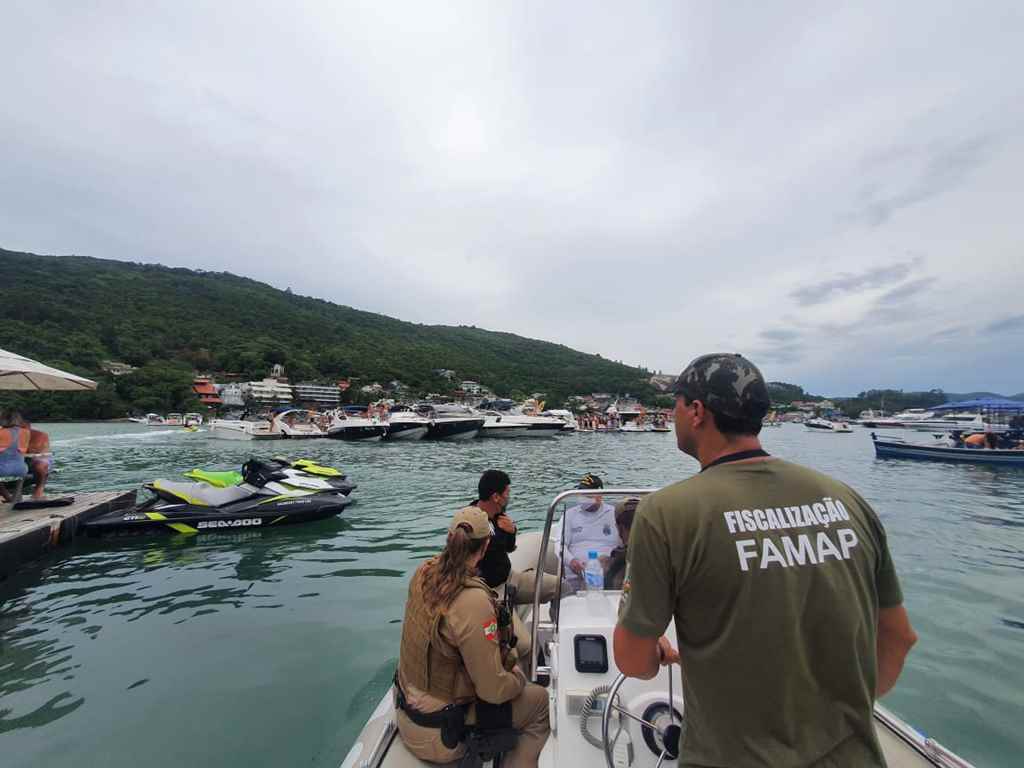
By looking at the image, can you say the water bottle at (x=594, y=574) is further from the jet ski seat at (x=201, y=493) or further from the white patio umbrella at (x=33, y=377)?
the white patio umbrella at (x=33, y=377)

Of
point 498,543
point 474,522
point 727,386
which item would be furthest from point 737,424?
point 498,543

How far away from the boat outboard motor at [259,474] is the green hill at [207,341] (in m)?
59.2

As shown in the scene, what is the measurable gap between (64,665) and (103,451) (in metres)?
23.7

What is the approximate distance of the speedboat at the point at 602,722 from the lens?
191 centimetres

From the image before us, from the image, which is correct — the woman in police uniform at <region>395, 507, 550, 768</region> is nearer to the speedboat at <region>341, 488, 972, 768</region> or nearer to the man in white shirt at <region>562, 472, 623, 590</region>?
the speedboat at <region>341, 488, 972, 768</region>

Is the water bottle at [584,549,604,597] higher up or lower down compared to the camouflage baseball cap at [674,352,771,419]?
lower down

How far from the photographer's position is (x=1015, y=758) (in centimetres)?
328

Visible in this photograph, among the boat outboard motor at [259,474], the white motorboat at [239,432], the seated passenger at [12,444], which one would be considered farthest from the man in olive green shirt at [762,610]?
the white motorboat at [239,432]

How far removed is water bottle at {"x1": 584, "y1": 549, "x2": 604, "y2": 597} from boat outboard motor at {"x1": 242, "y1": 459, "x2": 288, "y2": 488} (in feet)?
27.2

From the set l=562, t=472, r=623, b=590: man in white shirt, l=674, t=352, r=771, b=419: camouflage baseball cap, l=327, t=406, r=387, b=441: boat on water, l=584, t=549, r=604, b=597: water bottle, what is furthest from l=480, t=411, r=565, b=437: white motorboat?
l=674, t=352, r=771, b=419: camouflage baseball cap

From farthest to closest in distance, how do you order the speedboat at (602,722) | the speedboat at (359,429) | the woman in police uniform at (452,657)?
the speedboat at (359,429), the woman in police uniform at (452,657), the speedboat at (602,722)

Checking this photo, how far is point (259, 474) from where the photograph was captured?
9.86m

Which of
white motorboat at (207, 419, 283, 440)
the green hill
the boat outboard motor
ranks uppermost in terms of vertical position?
the green hill

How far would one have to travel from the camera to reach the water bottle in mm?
3340
